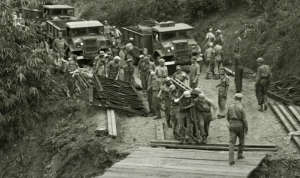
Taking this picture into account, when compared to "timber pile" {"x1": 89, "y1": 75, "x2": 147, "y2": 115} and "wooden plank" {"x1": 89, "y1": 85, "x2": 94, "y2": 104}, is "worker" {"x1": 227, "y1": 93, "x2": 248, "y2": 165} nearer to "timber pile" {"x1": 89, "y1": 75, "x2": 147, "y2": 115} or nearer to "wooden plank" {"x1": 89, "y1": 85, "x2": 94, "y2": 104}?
"timber pile" {"x1": 89, "y1": 75, "x2": 147, "y2": 115}

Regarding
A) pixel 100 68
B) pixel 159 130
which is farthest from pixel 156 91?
pixel 100 68

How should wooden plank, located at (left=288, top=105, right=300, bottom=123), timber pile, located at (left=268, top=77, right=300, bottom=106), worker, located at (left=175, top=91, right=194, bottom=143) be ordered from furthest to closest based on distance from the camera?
1. timber pile, located at (left=268, top=77, right=300, bottom=106)
2. wooden plank, located at (left=288, top=105, right=300, bottom=123)
3. worker, located at (left=175, top=91, right=194, bottom=143)

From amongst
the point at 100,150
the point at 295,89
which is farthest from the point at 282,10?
the point at 100,150

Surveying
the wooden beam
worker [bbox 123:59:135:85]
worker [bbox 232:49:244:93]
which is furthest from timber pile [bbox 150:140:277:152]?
worker [bbox 123:59:135:85]

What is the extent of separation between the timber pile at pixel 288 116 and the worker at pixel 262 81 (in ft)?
1.43

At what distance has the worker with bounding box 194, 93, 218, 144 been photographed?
12853 millimetres

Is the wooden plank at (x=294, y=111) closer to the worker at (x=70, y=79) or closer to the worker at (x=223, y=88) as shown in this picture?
the worker at (x=223, y=88)

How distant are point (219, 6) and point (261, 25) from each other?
4.28 metres

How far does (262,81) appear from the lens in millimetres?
15828

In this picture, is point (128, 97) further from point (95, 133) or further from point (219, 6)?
point (219, 6)

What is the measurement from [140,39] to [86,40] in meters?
2.59

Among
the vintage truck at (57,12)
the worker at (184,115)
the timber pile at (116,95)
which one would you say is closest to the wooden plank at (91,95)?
the timber pile at (116,95)

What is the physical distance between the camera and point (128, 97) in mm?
17562

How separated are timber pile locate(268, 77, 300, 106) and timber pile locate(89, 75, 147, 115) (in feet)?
15.2
